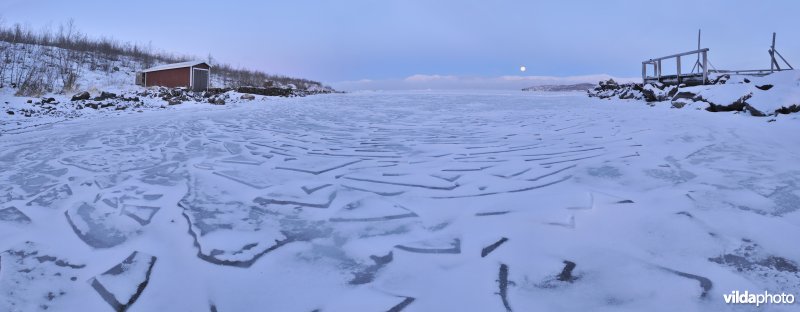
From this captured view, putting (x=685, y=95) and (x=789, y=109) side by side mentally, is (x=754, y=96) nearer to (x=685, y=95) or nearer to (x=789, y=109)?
(x=789, y=109)

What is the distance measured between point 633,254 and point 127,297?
2226mm

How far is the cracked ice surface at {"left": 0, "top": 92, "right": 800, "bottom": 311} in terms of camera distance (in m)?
1.72

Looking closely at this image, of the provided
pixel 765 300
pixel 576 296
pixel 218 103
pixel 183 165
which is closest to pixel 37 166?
pixel 183 165

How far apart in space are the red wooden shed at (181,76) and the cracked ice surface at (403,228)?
83.7 ft

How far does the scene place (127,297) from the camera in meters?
1.73

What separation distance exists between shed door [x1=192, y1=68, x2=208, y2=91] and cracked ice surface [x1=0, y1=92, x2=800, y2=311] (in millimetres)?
25587

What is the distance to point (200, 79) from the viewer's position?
28625 millimetres

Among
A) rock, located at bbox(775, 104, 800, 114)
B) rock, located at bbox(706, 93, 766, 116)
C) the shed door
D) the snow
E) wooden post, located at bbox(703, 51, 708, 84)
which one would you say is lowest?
rock, located at bbox(775, 104, 800, 114)

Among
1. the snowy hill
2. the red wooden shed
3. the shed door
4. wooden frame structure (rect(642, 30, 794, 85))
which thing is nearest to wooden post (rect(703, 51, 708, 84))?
wooden frame structure (rect(642, 30, 794, 85))

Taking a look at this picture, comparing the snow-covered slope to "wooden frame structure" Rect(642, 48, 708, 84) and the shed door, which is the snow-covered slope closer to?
"wooden frame structure" Rect(642, 48, 708, 84)

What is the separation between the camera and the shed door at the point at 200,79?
27.7m

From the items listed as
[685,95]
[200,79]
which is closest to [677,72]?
[685,95]

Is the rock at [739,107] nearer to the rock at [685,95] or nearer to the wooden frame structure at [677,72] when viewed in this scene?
the rock at [685,95]

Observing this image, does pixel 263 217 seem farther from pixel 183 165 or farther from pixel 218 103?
pixel 218 103
